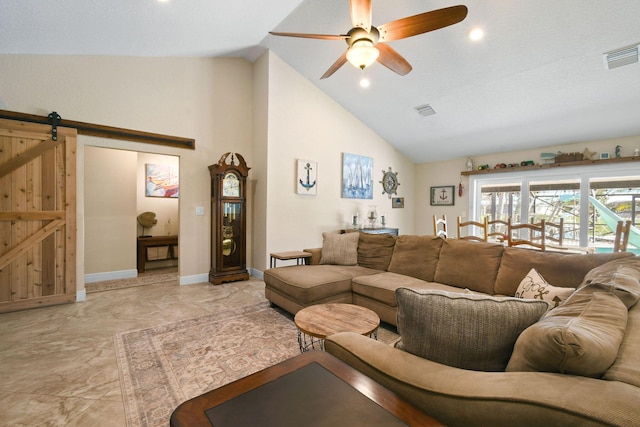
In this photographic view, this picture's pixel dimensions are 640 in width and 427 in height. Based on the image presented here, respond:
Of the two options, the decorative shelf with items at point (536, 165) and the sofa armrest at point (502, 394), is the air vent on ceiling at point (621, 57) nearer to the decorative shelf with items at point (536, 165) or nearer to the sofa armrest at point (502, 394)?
the decorative shelf with items at point (536, 165)

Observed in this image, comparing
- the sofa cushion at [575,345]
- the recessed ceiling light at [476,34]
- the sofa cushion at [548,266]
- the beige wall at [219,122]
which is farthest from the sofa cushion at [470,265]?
the beige wall at [219,122]

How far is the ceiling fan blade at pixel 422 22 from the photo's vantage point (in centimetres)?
208

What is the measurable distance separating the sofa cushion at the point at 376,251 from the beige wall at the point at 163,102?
264 centimetres

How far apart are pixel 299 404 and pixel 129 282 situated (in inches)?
188

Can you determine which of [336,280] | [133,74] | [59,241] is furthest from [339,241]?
[133,74]

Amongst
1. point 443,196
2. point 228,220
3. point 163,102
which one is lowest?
point 228,220

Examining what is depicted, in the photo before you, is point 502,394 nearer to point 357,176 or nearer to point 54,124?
point 54,124

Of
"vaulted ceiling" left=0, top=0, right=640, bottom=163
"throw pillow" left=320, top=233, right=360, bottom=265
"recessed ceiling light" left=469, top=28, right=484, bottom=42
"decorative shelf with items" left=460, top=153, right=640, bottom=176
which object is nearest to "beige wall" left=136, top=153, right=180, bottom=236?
"vaulted ceiling" left=0, top=0, right=640, bottom=163

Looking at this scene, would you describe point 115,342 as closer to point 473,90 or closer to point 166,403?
point 166,403

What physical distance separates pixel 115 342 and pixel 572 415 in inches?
122

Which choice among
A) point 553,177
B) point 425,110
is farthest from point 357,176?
point 553,177

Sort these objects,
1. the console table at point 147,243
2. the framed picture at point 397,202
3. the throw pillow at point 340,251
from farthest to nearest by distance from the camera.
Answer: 1. the framed picture at point 397,202
2. the console table at point 147,243
3. the throw pillow at point 340,251

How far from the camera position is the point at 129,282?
444 centimetres

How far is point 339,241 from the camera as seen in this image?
12.4 feet
